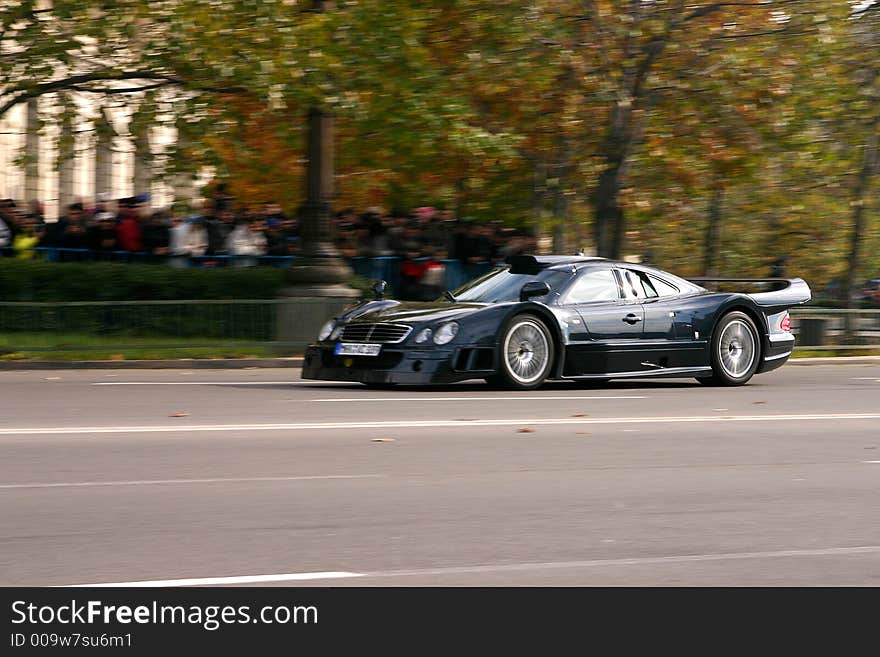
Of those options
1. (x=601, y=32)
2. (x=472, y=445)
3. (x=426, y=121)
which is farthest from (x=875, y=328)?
(x=472, y=445)

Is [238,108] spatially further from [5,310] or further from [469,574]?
[469,574]

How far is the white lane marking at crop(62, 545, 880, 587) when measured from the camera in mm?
5754

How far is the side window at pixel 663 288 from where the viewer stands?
1649 cm

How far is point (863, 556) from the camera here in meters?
6.59

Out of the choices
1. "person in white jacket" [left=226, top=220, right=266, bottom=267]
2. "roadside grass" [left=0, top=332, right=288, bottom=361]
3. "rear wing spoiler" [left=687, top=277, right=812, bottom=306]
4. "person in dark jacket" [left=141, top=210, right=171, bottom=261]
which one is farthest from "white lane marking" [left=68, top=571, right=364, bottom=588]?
"person in white jacket" [left=226, top=220, right=266, bottom=267]

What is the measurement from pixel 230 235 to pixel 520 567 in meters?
18.0

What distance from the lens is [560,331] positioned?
1538 cm

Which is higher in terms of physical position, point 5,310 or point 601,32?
point 601,32

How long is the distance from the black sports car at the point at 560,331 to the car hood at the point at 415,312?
0.01m

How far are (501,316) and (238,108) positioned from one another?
32.3 ft

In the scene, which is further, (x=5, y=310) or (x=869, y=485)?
(x=5, y=310)

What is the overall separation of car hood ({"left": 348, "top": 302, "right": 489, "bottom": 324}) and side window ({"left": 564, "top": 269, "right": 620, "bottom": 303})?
3.64 ft

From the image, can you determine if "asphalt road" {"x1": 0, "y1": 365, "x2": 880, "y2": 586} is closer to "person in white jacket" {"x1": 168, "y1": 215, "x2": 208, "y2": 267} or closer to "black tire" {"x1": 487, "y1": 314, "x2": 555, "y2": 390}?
"black tire" {"x1": 487, "y1": 314, "x2": 555, "y2": 390}

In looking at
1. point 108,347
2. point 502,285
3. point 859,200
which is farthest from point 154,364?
point 859,200
